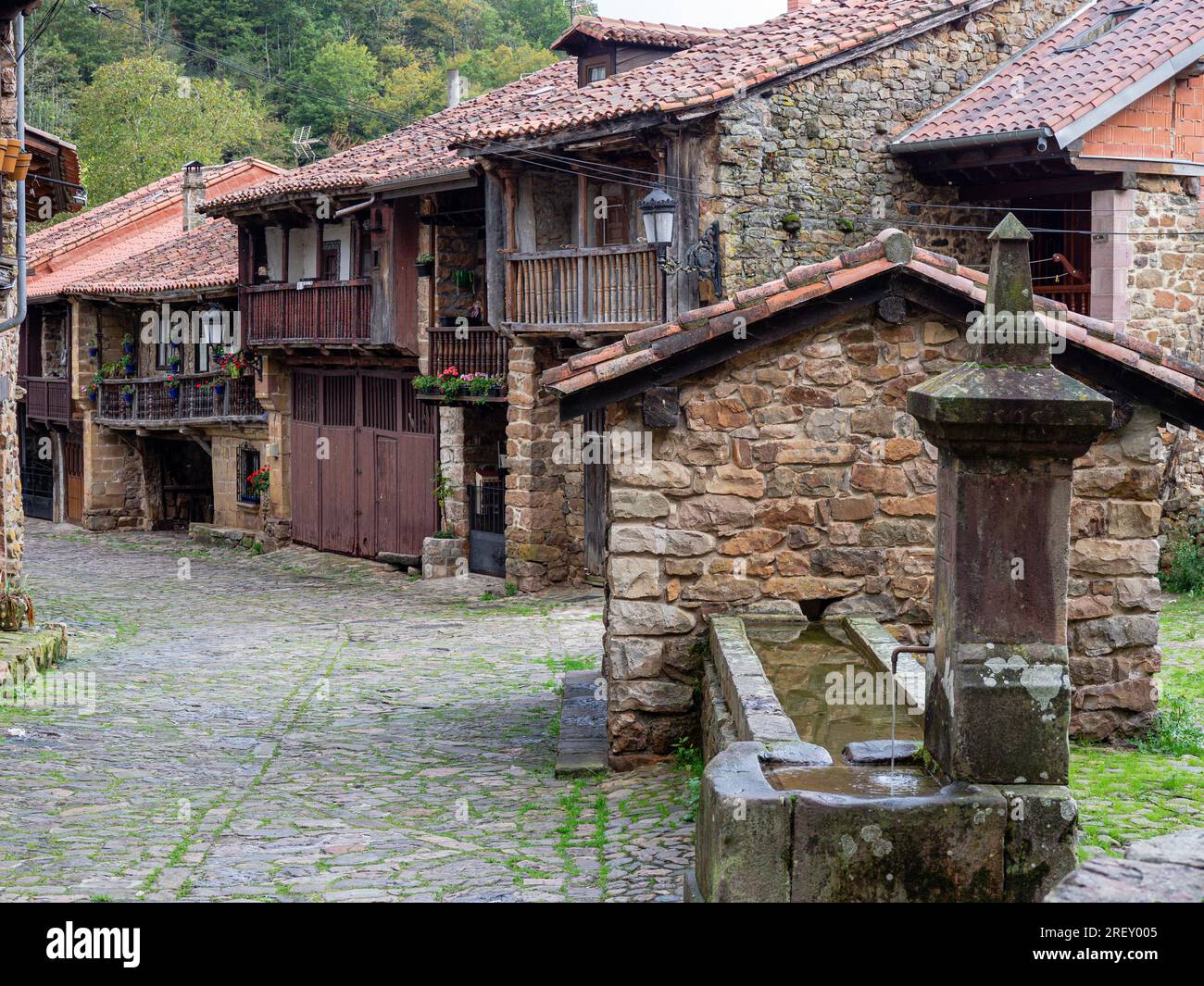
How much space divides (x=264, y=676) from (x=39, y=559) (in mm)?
12123

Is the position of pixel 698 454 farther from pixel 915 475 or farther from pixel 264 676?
pixel 264 676

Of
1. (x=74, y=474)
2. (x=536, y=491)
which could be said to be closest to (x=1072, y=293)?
(x=536, y=491)

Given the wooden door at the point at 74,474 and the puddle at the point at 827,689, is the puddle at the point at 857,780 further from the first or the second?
the wooden door at the point at 74,474

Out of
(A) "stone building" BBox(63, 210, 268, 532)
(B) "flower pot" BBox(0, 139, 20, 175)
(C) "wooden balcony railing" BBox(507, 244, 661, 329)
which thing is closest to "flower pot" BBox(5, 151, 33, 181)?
(B) "flower pot" BBox(0, 139, 20, 175)

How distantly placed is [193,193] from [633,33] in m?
14.7

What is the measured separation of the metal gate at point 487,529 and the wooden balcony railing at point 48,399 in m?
12.9

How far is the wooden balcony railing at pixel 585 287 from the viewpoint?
15375 millimetres

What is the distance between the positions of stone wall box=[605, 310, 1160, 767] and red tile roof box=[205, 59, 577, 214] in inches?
412

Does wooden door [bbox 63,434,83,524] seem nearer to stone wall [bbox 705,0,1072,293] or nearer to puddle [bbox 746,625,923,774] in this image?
stone wall [bbox 705,0,1072,293]

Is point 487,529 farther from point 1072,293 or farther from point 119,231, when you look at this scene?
point 119,231

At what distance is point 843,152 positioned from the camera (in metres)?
15.6

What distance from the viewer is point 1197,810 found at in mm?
6578

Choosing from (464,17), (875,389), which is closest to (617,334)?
(875,389)

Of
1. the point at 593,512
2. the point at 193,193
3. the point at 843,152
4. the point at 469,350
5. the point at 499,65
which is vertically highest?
the point at 499,65
